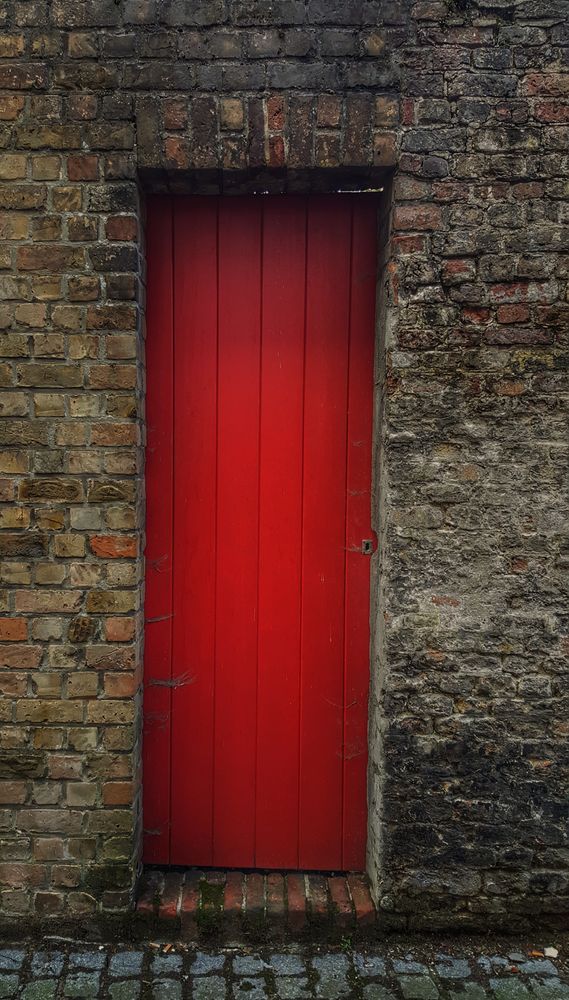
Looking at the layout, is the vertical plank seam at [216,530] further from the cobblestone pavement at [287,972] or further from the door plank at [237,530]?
the cobblestone pavement at [287,972]

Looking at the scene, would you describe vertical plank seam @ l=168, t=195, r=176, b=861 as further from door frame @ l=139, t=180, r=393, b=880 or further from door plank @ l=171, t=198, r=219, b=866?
door frame @ l=139, t=180, r=393, b=880

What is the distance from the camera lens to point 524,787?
258 centimetres

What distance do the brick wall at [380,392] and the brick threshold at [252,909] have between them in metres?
0.12

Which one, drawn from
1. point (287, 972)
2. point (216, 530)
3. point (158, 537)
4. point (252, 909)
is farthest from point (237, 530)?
point (287, 972)

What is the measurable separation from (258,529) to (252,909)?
144cm

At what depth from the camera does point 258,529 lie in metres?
2.80

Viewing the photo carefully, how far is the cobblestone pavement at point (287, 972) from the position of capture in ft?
7.61

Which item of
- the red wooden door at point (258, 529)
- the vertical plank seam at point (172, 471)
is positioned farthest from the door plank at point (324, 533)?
the vertical plank seam at point (172, 471)

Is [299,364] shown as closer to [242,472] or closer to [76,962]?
[242,472]

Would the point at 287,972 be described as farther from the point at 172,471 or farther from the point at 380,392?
the point at 380,392

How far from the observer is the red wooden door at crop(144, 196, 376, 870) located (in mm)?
2754

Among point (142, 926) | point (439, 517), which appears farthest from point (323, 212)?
point (142, 926)

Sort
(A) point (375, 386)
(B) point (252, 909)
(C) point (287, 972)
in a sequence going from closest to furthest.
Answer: (C) point (287, 972)
(B) point (252, 909)
(A) point (375, 386)

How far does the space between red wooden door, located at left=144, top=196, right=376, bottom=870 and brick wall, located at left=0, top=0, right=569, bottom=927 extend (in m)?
0.17
